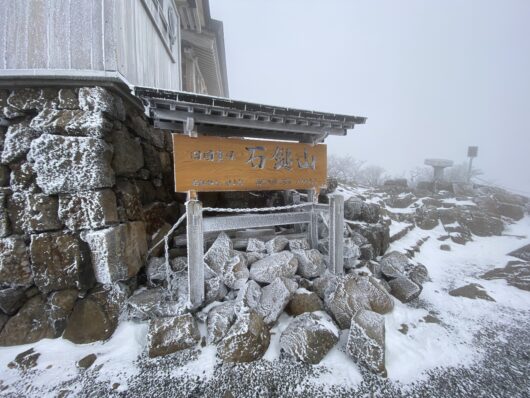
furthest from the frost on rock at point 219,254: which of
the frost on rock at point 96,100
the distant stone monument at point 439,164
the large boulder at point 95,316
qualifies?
the distant stone monument at point 439,164

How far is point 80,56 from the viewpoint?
12.2 feet

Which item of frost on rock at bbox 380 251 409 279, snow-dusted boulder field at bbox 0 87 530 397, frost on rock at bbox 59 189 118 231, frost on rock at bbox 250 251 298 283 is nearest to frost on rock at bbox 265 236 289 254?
snow-dusted boulder field at bbox 0 87 530 397

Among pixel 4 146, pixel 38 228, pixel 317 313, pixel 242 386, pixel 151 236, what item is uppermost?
pixel 4 146

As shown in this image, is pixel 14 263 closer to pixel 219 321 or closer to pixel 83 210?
pixel 83 210

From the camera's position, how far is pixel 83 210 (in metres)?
3.57

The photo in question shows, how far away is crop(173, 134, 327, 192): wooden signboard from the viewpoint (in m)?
3.68

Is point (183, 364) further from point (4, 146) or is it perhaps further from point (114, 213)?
point (4, 146)

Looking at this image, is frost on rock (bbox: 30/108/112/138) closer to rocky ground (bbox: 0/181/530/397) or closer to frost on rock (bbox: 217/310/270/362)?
rocky ground (bbox: 0/181/530/397)

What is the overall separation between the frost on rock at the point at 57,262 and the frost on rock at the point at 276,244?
10.5 ft

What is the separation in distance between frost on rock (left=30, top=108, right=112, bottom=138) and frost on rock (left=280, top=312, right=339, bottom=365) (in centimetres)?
431

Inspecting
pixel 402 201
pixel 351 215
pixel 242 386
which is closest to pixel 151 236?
pixel 242 386

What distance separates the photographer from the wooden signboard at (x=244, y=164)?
3.68m

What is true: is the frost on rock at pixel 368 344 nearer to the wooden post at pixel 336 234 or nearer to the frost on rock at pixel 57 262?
the wooden post at pixel 336 234

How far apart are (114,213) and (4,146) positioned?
187 cm
